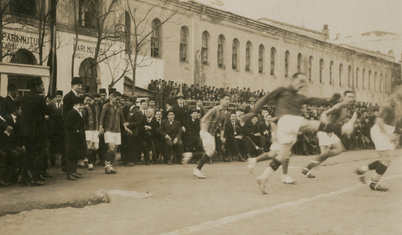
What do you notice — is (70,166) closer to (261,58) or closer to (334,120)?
(334,120)

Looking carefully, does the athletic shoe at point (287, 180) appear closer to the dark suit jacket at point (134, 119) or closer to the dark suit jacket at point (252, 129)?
the dark suit jacket at point (134, 119)

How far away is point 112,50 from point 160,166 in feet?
38.8

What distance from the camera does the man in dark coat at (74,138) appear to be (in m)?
9.77

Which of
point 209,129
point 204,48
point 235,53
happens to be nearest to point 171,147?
point 209,129

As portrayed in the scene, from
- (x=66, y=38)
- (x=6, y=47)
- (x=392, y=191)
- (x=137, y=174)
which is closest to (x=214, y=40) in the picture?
(x=66, y=38)

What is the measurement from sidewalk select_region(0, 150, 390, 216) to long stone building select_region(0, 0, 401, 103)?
343cm

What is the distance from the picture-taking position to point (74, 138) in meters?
9.91

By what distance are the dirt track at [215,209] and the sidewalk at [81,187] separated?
0.02 meters

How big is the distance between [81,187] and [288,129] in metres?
4.17

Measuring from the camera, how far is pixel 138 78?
2550 centimetres

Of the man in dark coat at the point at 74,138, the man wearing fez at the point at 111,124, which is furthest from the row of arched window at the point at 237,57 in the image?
the man in dark coat at the point at 74,138

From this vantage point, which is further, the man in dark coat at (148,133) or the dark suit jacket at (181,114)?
the dark suit jacket at (181,114)

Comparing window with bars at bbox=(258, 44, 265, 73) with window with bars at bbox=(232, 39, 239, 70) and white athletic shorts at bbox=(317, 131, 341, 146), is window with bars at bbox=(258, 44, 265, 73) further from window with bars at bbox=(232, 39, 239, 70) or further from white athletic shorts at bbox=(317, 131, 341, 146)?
white athletic shorts at bbox=(317, 131, 341, 146)

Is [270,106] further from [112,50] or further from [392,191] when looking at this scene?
[392,191]
